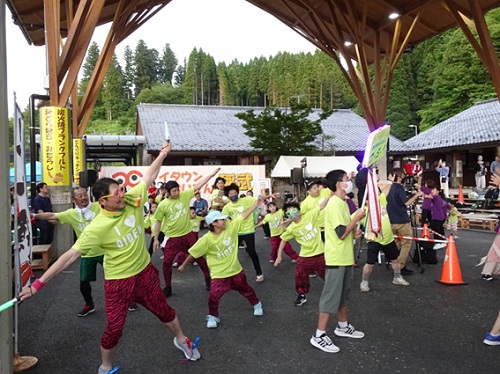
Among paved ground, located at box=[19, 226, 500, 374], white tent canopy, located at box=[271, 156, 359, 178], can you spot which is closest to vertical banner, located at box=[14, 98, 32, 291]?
paved ground, located at box=[19, 226, 500, 374]

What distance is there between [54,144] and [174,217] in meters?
4.57

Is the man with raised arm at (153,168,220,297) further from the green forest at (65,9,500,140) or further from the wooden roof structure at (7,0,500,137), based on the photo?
the green forest at (65,9,500,140)

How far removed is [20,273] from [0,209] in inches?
34.3

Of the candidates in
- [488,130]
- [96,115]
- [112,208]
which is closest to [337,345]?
[112,208]

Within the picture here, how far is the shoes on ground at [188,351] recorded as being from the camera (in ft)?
12.5

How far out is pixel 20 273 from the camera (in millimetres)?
3502

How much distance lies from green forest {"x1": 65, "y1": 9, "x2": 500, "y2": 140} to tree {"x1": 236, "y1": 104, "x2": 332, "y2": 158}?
1259mm

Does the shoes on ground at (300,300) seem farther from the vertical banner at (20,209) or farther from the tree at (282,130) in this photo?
the tree at (282,130)

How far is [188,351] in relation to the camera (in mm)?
3834

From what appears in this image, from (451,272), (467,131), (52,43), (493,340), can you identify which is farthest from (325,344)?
(467,131)

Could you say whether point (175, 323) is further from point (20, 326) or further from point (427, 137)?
point (427, 137)

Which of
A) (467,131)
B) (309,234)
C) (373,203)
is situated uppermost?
(467,131)

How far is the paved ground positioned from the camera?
377 cm

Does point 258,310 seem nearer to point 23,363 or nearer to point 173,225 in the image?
point 173,225
